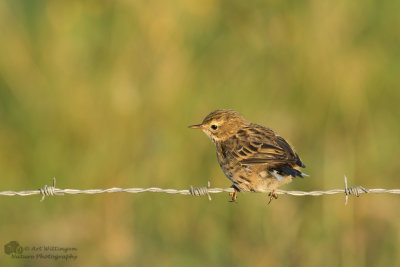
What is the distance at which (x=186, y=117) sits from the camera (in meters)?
7.59

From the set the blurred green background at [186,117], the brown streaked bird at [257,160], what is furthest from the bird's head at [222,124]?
the blurred green background at [186,117]

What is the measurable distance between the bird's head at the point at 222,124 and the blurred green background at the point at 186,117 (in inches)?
41.1

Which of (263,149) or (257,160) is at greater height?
(263,149)

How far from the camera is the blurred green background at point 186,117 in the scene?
23.3ft

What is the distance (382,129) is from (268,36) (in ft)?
5.84

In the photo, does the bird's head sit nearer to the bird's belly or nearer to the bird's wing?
the bird's wing

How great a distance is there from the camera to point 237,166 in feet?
18.9

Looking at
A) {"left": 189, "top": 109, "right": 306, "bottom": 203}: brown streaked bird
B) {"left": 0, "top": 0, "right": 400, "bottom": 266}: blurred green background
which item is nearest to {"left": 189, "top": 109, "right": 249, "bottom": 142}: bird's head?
{"left": 189, "top": 109, "right": 306, "bottom": 203}: brown streaked bird

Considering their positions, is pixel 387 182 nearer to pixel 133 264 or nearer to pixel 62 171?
pixel 133 264

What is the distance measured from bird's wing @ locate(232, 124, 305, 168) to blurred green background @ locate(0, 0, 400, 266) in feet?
4.27

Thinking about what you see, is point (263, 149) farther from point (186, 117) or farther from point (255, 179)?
point (186, 117)

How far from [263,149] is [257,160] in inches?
5.3

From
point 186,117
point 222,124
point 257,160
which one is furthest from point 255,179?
point 186,117

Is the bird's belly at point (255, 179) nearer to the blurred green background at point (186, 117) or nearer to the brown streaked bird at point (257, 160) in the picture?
the brown streaked bird at point (257, 160)
